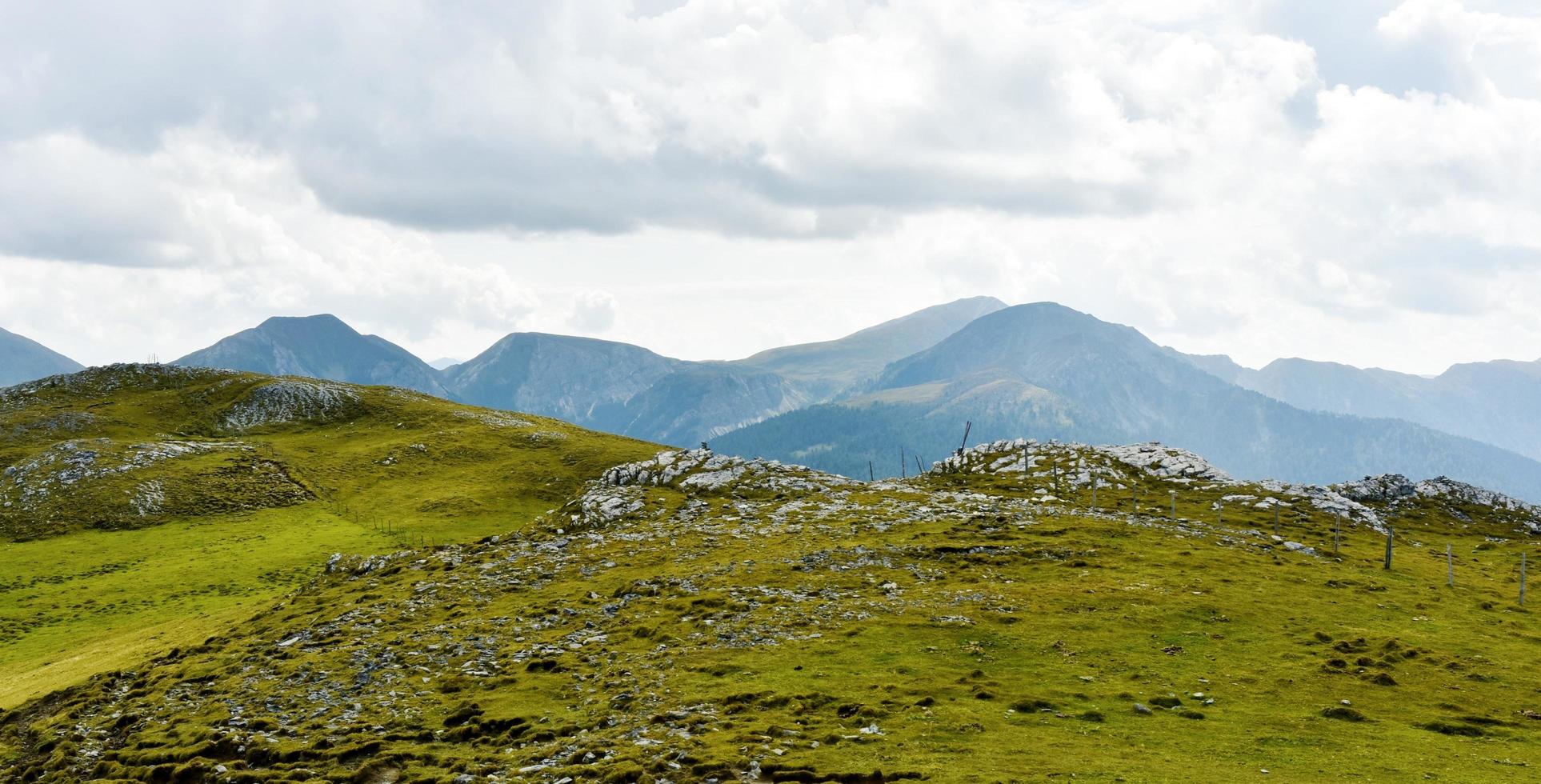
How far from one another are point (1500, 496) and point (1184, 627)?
85.8 metres

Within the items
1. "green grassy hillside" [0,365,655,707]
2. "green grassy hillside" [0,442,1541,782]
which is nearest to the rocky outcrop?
"green grassy hillside" [0,365,655,707]

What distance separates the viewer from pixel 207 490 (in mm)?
112000

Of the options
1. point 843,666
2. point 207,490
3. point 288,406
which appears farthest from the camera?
point 288,406

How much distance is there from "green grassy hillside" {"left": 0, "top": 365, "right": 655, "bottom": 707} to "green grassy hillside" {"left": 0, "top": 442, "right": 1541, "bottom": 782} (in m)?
16.5

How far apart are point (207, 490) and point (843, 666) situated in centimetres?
11096

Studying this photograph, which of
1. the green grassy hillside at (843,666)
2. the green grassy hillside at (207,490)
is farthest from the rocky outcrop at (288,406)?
the green grassy hillside at (843,666)

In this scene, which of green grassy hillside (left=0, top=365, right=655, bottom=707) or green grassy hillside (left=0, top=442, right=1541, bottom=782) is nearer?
green grassy hillside (left=0, top=442, right=1541, bottom=782)

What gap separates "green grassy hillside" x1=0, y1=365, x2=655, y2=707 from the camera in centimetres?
6869

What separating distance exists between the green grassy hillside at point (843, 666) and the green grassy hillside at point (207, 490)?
16.5 m

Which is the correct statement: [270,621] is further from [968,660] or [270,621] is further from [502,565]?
[968,660]

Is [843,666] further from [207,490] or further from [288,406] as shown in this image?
[288,406]

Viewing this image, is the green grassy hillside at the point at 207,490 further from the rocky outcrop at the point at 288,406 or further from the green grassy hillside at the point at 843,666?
the green grassy hillside at the point at 843,666

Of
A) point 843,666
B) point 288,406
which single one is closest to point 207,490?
point 288,406

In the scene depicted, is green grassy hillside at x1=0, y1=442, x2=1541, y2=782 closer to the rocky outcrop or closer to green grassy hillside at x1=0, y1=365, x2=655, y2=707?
green grassy hillside at x1=0, y1=365, x2=655, y2=707
